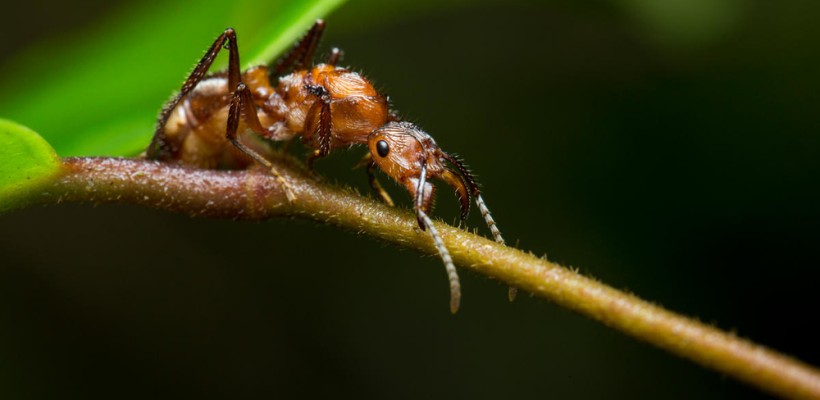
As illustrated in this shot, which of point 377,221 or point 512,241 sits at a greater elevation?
point 377,221

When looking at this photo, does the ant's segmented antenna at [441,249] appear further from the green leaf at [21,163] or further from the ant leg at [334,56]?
the ant leg at [334,56]

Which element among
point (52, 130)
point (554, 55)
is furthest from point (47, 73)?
point (554, 55)

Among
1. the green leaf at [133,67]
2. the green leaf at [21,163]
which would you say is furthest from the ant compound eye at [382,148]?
the green leaf at [21,163]

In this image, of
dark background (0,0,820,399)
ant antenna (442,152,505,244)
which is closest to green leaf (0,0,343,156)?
ant antenna (442,152,505,244)

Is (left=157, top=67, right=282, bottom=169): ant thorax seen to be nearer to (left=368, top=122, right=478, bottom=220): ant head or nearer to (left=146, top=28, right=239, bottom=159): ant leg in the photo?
(left=146, top=28, right=239, bottom=159): ant leg

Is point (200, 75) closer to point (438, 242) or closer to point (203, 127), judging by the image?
point (203, 127)

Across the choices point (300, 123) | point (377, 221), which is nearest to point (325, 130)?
point (300, 123)
